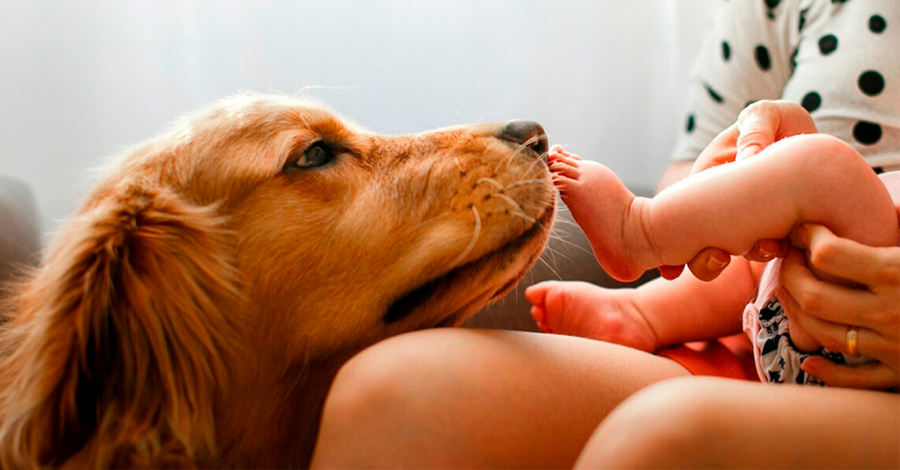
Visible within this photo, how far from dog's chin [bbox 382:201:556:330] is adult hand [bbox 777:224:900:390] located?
256 millimetres

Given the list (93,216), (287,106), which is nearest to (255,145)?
(287,106)

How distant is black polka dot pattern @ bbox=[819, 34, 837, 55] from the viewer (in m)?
1.14

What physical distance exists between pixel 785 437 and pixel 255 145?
0.57 metres

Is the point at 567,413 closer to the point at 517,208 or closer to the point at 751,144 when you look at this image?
the point at 517,208

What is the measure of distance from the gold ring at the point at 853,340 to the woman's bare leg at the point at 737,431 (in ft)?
0.25

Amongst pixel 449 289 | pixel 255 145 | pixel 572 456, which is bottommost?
pixel 572 456

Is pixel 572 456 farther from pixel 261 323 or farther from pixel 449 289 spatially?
pixel 261 323

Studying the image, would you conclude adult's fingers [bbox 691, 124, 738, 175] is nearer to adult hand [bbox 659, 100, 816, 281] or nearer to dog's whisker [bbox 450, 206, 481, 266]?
adult hand [bbox 659, 100, 816, 281]

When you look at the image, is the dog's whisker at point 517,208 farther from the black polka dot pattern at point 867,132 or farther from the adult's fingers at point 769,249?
the black polka dot pattern at point 867,132

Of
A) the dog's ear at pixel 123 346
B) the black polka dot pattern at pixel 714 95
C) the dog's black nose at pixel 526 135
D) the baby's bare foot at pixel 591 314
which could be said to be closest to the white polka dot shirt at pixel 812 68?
the black polka dot pattern at pixel 714 95

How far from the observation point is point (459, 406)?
0.64m

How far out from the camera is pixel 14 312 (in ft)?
2.88

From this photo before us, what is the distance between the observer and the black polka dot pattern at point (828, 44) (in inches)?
44.9

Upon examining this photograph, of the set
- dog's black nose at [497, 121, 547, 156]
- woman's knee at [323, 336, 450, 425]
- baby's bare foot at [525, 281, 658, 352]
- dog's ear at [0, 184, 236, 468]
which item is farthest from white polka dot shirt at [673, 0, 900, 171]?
dog's ear at [0, 184, 236, 468]
